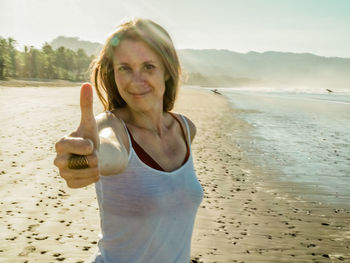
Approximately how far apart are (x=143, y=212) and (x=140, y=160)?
0.30 meters

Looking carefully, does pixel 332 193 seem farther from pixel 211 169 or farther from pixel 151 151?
pixel 151 151

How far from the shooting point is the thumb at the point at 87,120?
1206mm

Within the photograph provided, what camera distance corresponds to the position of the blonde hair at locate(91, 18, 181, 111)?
1.96m

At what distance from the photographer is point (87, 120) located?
3.96 feet

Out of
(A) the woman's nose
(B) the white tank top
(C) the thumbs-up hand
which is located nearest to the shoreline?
(B) the white tank top

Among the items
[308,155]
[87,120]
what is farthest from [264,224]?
[308,155]

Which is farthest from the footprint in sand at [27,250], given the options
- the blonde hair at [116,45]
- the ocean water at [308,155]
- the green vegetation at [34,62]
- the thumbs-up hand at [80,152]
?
the green vegetation at [34,62]

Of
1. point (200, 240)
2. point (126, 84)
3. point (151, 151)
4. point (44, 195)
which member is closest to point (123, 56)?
point (126, 84)

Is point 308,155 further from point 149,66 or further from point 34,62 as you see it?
point 34,62

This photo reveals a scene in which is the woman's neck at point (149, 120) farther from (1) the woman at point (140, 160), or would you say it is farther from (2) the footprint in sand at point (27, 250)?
(2) the footprint in sand at point (27, 250)

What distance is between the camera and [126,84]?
2.01 meters

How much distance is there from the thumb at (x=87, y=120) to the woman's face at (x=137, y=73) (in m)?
0.75

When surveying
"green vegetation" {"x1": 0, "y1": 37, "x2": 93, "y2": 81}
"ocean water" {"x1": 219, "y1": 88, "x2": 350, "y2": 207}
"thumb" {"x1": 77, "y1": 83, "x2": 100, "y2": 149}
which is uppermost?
"green vegetation" {"x1": 0, "y1": 37, "x2": 93, "y2": 81}

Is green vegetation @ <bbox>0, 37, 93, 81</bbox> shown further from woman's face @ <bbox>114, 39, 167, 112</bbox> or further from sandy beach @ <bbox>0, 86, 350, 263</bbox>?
woman's face @ <bbox>114, 39, 167, 112</bbox>
